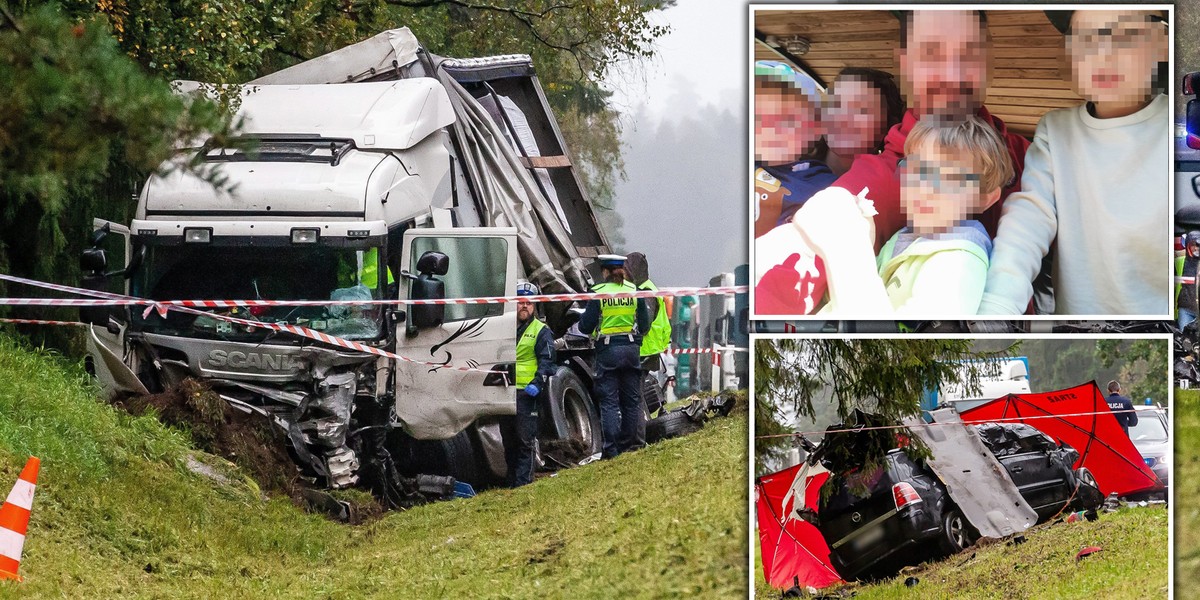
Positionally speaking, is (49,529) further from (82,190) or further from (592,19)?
(592,19)

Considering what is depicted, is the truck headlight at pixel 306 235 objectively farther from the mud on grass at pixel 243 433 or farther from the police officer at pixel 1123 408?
the police officer at pixel 1123 408

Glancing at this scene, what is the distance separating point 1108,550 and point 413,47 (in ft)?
16.2

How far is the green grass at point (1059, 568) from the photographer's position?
5.80 metres

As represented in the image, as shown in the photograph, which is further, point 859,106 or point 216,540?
point 216,540

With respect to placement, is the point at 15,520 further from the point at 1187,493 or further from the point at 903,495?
the point at 1187,493

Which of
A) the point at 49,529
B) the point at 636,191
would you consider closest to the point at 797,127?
the point at 636,191

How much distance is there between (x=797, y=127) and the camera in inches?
220

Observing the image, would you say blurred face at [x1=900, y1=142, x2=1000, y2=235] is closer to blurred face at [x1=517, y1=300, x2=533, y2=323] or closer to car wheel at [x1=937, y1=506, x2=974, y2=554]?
car wheel at [x1=937, y1=506, x2=974, y2=554]

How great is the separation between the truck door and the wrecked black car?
2132mm

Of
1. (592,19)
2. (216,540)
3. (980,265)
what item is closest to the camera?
(980,265)

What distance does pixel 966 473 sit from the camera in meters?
5.95

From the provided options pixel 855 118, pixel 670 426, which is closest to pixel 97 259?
pixel 670 426

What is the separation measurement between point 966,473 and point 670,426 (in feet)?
Answer: 7.10

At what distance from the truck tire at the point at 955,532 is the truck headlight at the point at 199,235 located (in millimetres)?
4372
